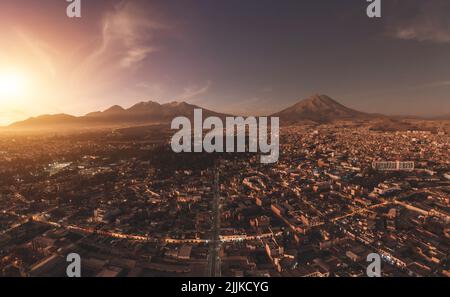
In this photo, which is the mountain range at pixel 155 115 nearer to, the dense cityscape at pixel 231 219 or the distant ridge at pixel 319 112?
the distant ridge at pixel 319 112

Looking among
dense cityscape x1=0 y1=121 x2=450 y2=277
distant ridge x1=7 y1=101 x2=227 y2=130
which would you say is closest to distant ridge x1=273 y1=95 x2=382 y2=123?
distant ridge x1=7 y1=101 x2=227 y2=130

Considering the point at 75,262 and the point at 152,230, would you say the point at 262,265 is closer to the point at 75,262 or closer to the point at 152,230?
the point at 152,230

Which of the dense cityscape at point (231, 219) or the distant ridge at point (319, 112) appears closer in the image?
the dense cityscape at point (231, 219)

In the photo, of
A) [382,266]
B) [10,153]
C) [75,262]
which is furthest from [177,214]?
[10,153]

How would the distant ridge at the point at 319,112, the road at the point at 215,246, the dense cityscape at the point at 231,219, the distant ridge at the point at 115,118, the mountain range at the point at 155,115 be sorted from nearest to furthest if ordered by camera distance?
the road at the point at 215,246, the dense cityscape at the point at 231,219, the distant ridge at the point at 319,112, the mountain range at the point at 155,115, the distant ridge at the point at 115,118

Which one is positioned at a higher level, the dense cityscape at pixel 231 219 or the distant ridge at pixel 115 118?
the distant ridge at pixel 115 118

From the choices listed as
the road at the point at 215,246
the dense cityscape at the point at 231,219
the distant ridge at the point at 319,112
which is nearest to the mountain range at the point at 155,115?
the distant ridge at the point at 319,112

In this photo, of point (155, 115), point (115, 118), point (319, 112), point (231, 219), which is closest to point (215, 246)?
point (231, 219)
